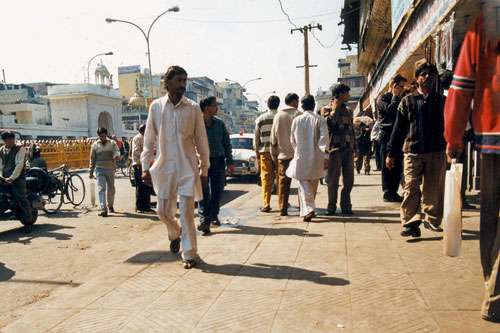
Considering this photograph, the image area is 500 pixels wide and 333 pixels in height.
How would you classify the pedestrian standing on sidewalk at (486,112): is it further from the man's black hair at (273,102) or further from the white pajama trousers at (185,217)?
the man's black hair at (273,102)

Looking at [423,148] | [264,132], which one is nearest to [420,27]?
[264,132]

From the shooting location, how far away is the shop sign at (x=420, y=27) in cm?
686

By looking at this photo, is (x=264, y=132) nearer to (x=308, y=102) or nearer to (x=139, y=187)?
(x=308, y=102)

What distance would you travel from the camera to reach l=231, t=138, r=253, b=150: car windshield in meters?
14.3

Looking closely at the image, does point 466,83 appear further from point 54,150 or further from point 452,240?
point 54,150

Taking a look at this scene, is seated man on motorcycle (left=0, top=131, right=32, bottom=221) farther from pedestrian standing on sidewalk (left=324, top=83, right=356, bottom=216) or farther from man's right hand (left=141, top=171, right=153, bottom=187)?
pedestrian standing on sidewalk (left=324, top=83, right=356, bottom=216)

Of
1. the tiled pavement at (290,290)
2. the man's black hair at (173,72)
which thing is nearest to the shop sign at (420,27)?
the tiled pavement at (290,290)

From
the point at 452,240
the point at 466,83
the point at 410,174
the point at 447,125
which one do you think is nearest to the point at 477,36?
the point at 466,83

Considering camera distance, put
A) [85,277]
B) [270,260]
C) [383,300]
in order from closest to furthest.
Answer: [383,300] → [270,260] → [85,277]

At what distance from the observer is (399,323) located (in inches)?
99.5

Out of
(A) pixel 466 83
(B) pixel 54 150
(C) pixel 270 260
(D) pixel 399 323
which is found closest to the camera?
(D) pixel 399 323

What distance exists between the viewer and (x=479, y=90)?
270 cm

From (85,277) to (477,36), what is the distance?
14.2 ft

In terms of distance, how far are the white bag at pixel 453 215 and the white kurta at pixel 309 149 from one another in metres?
3.05
